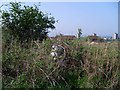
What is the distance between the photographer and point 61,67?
5000 millimetres

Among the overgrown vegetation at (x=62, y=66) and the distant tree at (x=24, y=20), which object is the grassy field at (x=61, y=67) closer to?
the overgrown vegetation at (x=62, y=66)

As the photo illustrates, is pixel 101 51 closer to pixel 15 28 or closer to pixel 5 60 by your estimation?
pixel 5 60

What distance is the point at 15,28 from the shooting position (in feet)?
28.4

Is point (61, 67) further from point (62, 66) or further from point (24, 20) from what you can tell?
point (24, 20)

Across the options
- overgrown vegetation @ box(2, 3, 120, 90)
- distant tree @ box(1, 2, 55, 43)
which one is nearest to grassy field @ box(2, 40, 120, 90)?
overgrown vegetation @ box(2, 3, 120, 90)

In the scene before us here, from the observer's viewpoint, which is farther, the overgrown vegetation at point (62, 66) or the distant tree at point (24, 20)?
the distant tree at point (24, 20)

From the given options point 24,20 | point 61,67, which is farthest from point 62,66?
point 24,20

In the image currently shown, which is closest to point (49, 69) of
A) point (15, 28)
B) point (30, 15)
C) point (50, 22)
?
point (15, 28)

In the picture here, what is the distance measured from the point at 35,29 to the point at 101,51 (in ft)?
14.1

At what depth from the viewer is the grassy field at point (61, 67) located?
4.74 meters

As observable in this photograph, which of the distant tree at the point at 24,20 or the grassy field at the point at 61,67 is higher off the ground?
the distant tree at the point at 24,20

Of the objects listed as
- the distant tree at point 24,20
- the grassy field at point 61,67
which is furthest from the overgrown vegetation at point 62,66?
the distant tree at point 24,20

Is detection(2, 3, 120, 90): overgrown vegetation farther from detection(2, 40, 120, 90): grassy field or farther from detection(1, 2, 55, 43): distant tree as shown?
detection(1, 2, 55, 43): distant tree

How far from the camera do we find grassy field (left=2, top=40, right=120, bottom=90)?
474 centimetres
